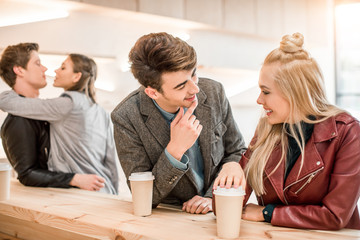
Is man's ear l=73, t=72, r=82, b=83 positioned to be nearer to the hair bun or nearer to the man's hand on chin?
the man's hand on chin

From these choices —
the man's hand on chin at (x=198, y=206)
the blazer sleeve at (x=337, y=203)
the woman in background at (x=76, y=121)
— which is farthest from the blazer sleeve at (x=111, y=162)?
the blazer sleeve at (x=337, y=203)

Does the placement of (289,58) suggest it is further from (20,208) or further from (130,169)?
(20,208)

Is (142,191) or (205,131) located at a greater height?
(205,131)

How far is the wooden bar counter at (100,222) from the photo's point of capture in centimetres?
110

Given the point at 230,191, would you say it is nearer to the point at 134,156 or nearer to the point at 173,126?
the point at 173,126

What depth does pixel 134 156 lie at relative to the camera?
4.78 feet

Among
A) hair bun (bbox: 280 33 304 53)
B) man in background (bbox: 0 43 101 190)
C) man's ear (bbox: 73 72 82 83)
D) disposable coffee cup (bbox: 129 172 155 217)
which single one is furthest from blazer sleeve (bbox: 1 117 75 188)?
hair bun (bbox: 280 33 304 53)

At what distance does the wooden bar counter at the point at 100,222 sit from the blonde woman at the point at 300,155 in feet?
0.20

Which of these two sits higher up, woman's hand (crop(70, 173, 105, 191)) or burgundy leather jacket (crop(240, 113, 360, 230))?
burgundy leather jacket (crop(240, 113, 360, 230))

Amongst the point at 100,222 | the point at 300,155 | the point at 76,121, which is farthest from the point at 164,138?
the point at 76,121

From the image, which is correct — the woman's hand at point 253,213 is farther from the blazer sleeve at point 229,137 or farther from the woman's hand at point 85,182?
the woman's hand at point 85,182

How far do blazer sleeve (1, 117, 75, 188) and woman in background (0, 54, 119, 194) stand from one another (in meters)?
0.08

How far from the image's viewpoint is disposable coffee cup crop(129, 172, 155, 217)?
1.28m

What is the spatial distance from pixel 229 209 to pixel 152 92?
593mm
